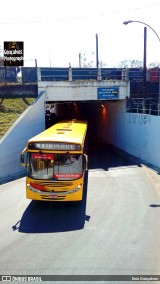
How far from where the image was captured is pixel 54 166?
11133mm

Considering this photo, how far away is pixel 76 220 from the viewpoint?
10.9m

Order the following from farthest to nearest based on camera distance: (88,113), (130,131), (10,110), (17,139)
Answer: (88,113) → (130,131) → (10,110) → (17,139)

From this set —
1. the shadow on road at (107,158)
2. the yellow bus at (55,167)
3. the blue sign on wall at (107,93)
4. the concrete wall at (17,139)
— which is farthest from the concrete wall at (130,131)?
the yellow bus at (55,167)

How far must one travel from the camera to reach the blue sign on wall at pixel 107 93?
22641mm

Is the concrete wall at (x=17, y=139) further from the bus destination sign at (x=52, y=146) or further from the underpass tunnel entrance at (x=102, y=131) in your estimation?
the bus destination sign at (x=52, y=146)

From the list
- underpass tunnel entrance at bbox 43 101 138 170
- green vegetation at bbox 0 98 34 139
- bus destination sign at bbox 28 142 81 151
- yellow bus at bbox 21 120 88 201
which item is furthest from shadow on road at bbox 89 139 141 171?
bus destination sign at bbox 28 142 81 151

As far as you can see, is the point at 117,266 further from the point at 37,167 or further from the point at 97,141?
the point at 97,141

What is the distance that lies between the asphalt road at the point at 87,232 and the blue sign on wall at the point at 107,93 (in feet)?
31.7

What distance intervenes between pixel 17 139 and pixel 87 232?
9941 mm

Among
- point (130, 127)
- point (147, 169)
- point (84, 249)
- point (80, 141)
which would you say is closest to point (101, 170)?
point (147, 169)

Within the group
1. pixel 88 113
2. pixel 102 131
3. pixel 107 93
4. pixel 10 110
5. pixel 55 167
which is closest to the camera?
pixel 55 167

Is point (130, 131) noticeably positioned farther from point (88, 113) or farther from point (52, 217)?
point (88, 113)

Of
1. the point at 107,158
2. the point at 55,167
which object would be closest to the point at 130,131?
the point at 107,158

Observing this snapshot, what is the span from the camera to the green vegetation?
17742 mm
